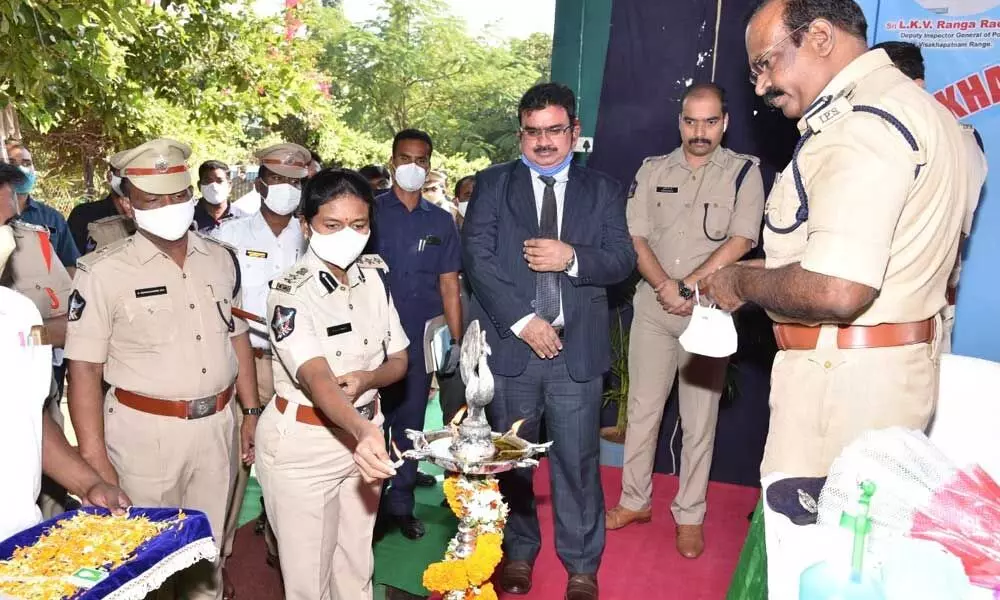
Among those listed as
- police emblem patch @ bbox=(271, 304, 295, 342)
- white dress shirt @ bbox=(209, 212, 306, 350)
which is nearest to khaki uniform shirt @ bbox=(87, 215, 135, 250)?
white dress shirt @ bbox=(209, 212, 306, 350)

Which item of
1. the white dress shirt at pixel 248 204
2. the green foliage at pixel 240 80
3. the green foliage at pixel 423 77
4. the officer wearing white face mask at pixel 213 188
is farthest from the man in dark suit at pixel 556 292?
the green foliage at pixel 423 77

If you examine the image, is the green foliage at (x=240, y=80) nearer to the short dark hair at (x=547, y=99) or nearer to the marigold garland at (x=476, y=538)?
the short dark hair at (x=547, y=99)

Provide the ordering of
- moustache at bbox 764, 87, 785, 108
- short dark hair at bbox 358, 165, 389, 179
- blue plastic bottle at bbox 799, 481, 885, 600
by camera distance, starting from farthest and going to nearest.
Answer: short dark hair at bbox 358, 165, 389, 179
moustache at bbox 764, 87, 785, 108
blue plastic bottle at bbox 799, 481, 885, 600

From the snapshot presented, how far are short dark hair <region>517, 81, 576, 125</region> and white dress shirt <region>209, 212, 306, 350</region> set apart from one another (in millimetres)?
1458

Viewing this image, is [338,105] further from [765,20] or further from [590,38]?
[765,20]

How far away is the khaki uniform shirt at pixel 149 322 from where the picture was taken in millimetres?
2568

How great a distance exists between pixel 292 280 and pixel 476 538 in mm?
1074

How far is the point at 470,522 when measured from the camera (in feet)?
6.24

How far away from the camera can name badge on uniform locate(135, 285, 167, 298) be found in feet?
8.67

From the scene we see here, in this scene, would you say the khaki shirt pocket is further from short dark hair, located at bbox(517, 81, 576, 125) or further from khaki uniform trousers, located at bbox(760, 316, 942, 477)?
khaki uniform trousers, located at bbox(760, 316, 942, 477)

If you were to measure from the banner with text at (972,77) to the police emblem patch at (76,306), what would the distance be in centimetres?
329

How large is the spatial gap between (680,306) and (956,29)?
5.43ft

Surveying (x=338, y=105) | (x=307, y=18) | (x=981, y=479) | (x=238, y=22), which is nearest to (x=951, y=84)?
(x=981, y=479)

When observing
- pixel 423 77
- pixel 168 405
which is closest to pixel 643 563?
pixel 168 405
